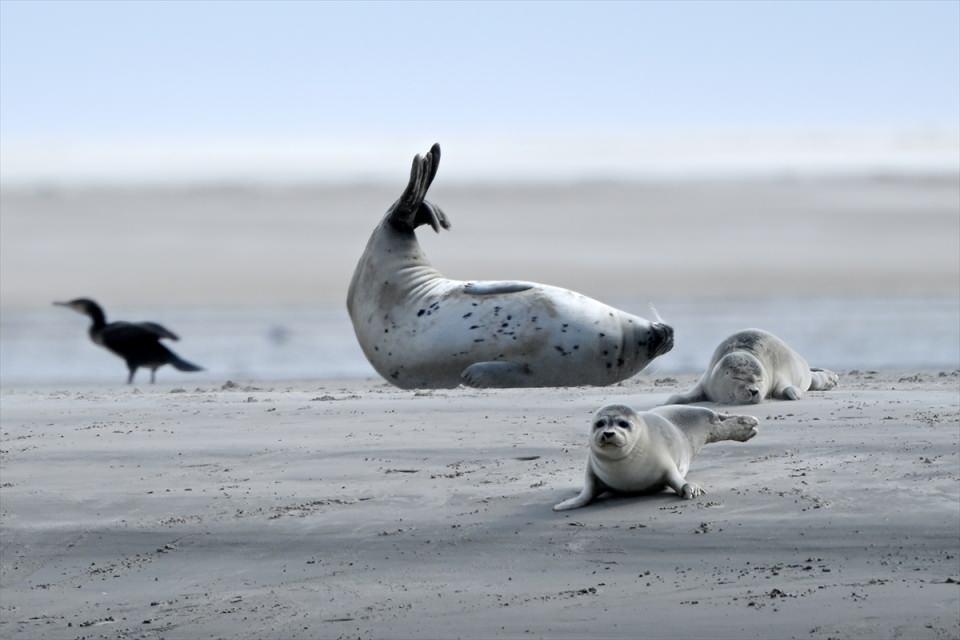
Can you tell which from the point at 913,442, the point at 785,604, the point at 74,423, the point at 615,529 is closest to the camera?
Result: the point at 785,604

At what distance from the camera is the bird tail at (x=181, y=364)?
11.3m

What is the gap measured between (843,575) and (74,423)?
3.80 meters

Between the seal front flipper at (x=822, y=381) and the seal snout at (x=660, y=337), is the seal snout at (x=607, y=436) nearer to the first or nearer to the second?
the seal front flipper at (x=822, y=381)

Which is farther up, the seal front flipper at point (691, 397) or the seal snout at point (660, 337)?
the seal snout at point (660, 337)

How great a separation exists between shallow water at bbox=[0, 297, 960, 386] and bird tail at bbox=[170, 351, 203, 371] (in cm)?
5

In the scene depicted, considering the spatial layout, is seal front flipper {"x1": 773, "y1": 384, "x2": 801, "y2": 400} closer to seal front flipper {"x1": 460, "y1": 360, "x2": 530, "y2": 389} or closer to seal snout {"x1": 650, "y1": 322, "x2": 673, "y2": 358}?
seal snout {"x1": 650, "y1": 322, "x2": 673, "y2": 358}

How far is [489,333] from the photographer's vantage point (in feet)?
27.9

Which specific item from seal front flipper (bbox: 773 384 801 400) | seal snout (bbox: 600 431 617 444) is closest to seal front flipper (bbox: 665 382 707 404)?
seal front flipper (bbox: 773 384 801 400)

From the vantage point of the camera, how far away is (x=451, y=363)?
8594mm

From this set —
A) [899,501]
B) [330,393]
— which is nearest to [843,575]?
[899,501]

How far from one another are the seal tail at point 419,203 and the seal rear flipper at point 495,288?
0.59 metres

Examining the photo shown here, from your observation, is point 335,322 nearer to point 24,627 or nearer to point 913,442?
point 913,442

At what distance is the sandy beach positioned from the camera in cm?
465

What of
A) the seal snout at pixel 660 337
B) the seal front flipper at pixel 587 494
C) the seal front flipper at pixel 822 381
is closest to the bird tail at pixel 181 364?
the seal snout at pixel 660 337
